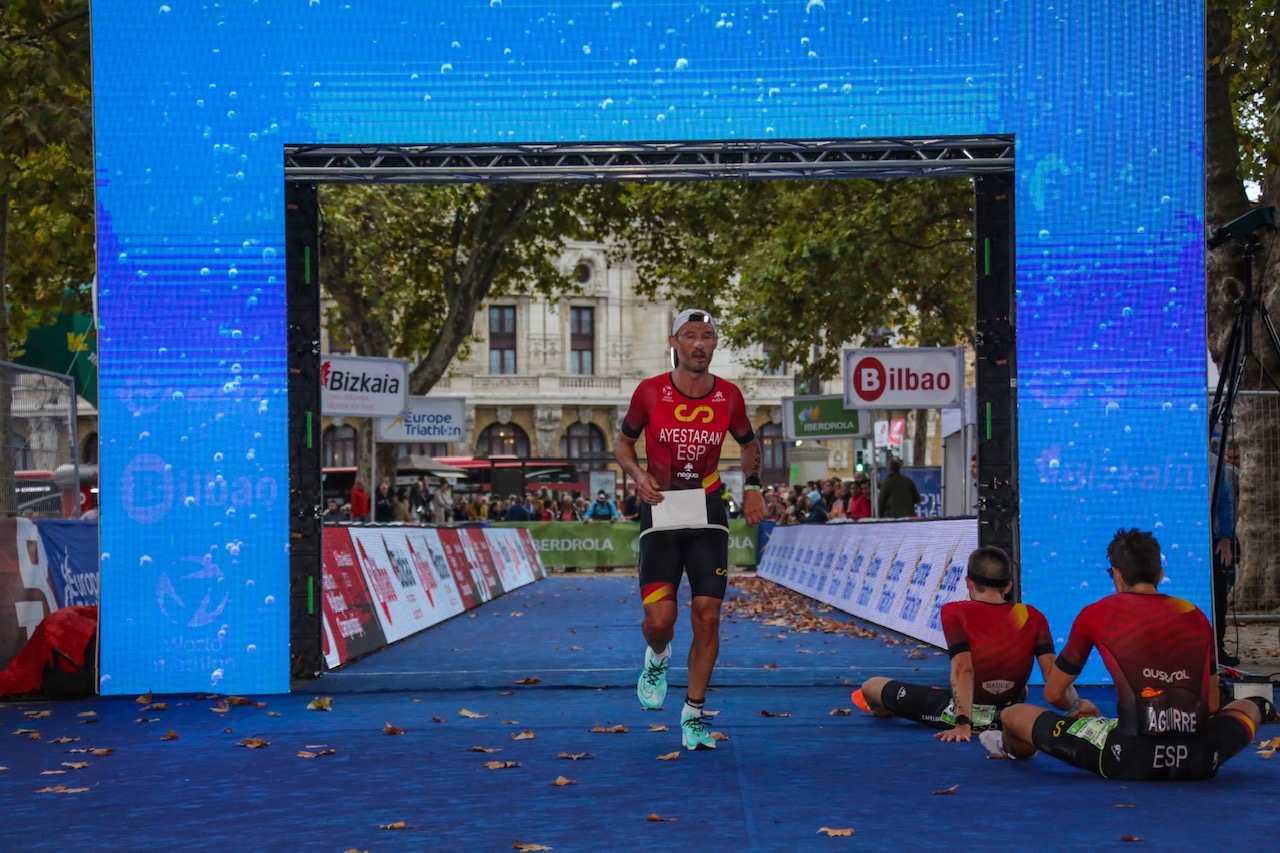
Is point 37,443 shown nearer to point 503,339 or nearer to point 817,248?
point 817,248

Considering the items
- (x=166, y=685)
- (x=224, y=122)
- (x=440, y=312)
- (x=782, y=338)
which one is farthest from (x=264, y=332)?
(x=440, y=312)

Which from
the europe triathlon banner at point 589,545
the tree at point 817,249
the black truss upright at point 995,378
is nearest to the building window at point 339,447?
the europe triathlon banner at point 589,545

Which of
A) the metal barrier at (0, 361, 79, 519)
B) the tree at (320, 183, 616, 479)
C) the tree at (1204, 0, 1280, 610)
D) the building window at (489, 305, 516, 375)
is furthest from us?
the building window at (489, 305, 516, 375)

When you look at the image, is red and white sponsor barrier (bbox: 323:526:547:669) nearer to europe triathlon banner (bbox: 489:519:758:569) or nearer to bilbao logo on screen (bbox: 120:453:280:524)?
bilbao logo on screen (bbox: 120:453:280:524)

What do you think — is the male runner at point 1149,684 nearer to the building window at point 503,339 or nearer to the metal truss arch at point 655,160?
the metal truss arch at point 655,160

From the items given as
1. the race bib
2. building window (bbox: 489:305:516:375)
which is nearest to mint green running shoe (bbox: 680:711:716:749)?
the race bib

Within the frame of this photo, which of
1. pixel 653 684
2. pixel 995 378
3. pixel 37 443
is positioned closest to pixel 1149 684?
pixel 653 684

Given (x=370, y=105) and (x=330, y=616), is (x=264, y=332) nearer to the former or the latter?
(x=370, y=105)

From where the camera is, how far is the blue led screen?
10711mm

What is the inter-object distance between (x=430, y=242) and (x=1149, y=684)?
31106 millimetres

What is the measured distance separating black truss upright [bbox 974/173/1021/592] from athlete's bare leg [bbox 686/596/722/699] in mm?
3814

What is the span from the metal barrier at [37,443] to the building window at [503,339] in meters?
63.2

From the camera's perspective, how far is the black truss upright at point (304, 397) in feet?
37.5

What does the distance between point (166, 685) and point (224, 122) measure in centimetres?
376
